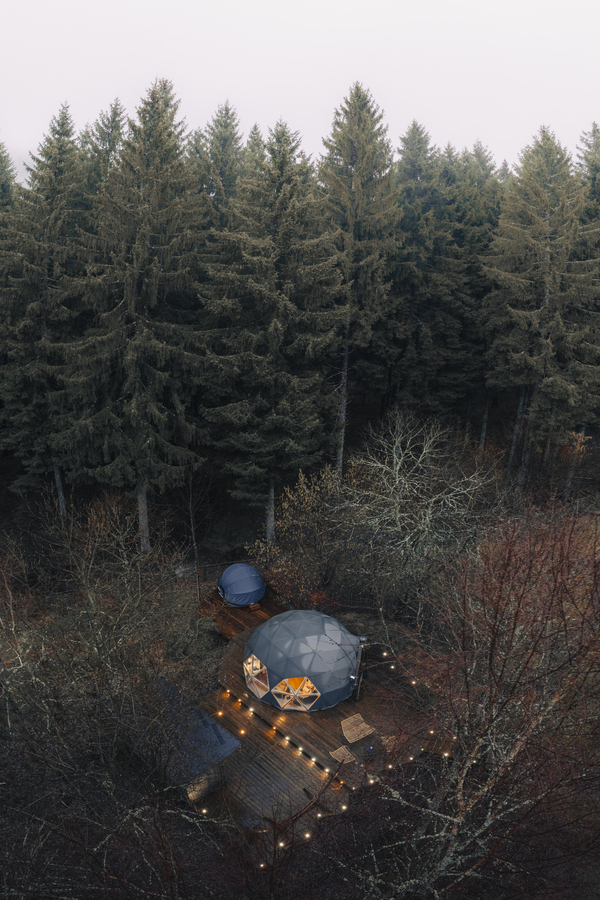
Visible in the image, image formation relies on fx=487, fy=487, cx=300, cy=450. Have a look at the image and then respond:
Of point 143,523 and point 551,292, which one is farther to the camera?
point 551,292

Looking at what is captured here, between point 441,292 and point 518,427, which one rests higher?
point 441,292

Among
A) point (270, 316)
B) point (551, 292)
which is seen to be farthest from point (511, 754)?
point (551, 292)

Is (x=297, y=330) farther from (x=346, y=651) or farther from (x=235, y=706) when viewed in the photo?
(x=235, y=706)

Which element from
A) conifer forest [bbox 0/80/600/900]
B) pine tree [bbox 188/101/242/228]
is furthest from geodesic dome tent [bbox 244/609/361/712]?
pine tree [bbox 188/101/242/228]

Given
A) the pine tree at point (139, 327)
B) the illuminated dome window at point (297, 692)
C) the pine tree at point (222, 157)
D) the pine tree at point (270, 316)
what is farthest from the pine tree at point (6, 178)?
the illuminated dome window at point (297, 692)

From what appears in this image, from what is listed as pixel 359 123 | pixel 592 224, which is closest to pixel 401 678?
pixel 592 224

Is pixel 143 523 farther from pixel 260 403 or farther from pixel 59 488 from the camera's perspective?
pixel 260 403
